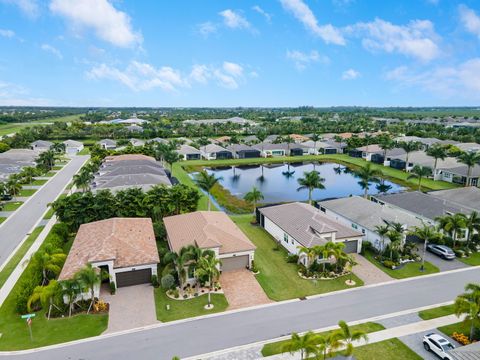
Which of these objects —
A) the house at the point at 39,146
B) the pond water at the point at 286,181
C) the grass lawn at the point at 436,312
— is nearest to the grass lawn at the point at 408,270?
the grass lawn at the point at 436,312

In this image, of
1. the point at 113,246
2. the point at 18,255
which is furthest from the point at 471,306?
the point at 18,255

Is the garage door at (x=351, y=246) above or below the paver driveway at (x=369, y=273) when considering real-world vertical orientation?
above

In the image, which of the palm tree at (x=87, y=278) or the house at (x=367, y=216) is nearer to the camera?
the palm tree at (x=87, y=278)

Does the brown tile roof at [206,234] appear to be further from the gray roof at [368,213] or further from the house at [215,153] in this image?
the house at [215,153]

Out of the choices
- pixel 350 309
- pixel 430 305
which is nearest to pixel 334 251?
pixel 350 309

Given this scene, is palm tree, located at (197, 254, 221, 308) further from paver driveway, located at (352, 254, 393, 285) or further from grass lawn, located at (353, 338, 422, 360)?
paver driveway, located at (352, 254, 393, 285)

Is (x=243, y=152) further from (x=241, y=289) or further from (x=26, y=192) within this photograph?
(x=241, y=289)

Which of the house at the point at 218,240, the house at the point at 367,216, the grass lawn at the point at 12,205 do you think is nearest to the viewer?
the house at the point at 218,240
